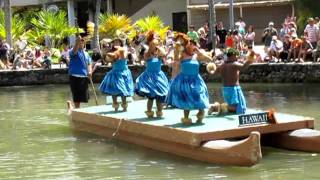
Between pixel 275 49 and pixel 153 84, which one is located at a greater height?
pixel 275 49

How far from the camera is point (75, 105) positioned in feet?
47.1

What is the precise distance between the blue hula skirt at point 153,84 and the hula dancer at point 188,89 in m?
0.83

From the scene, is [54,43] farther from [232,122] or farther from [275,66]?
[232,122]

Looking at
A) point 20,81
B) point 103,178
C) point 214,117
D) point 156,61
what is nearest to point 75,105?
point 156,61

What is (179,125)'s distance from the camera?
10.3 meters

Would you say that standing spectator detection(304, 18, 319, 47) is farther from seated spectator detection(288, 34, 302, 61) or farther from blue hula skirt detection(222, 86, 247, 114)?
blue hula skirt detection(222, 86, 247, 114)

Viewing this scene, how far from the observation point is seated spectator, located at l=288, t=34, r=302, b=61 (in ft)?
70.8

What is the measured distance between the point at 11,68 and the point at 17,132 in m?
13.4

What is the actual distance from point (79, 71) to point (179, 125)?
3.98 meters

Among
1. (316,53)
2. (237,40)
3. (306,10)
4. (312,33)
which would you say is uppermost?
(306,10)

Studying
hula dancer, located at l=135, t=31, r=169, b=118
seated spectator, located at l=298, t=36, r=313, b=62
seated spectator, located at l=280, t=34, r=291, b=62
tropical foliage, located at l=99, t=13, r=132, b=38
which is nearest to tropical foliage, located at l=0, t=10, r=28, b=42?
tropical foliage, located at l=99, t=13, r=132, b=38

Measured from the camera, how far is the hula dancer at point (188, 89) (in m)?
10.2

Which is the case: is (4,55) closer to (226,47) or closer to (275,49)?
(226,47)

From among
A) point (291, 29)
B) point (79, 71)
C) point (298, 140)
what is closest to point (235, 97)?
point (298, 140)
